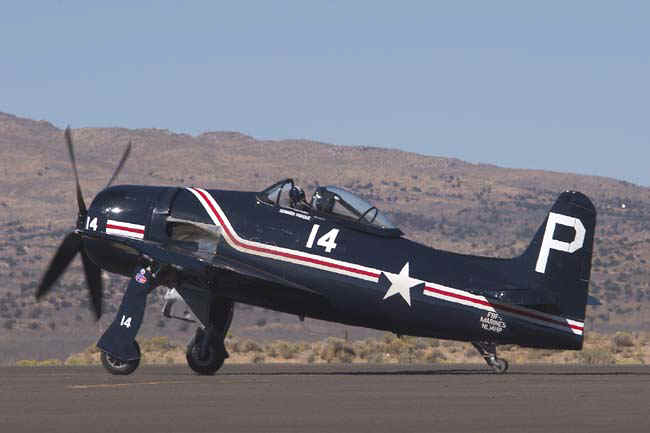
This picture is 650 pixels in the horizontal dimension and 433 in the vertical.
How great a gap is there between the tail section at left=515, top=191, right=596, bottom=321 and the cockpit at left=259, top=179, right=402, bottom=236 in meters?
2.51

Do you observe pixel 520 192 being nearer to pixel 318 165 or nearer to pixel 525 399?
pixel 318 165

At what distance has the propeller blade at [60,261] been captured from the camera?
89.3 feet

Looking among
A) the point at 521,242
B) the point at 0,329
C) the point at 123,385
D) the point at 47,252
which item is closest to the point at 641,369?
the point at 123,385

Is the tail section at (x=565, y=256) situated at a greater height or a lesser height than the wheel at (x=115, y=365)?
greater

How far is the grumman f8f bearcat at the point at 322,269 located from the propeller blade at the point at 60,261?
60cm

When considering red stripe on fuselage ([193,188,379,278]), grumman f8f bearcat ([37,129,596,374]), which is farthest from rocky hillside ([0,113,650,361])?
red stripe on fuselage ([193,188,379,278])

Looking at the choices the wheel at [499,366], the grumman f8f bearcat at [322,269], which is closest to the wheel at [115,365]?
the grumman f8f bearcat at [322,269]

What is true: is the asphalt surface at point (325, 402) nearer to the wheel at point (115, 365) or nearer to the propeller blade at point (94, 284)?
the wheel at point (115, 365)

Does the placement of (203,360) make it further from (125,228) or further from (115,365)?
(125,228)

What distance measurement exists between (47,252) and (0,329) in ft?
126

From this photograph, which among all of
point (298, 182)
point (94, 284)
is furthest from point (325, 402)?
point (298, 182)

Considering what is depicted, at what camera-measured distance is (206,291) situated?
85.2 ft

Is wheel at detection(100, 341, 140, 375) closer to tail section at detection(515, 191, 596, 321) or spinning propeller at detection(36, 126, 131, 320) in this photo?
spinning propeller at detection(36, 126, 131, 320)

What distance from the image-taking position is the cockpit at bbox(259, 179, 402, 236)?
25734 mm
